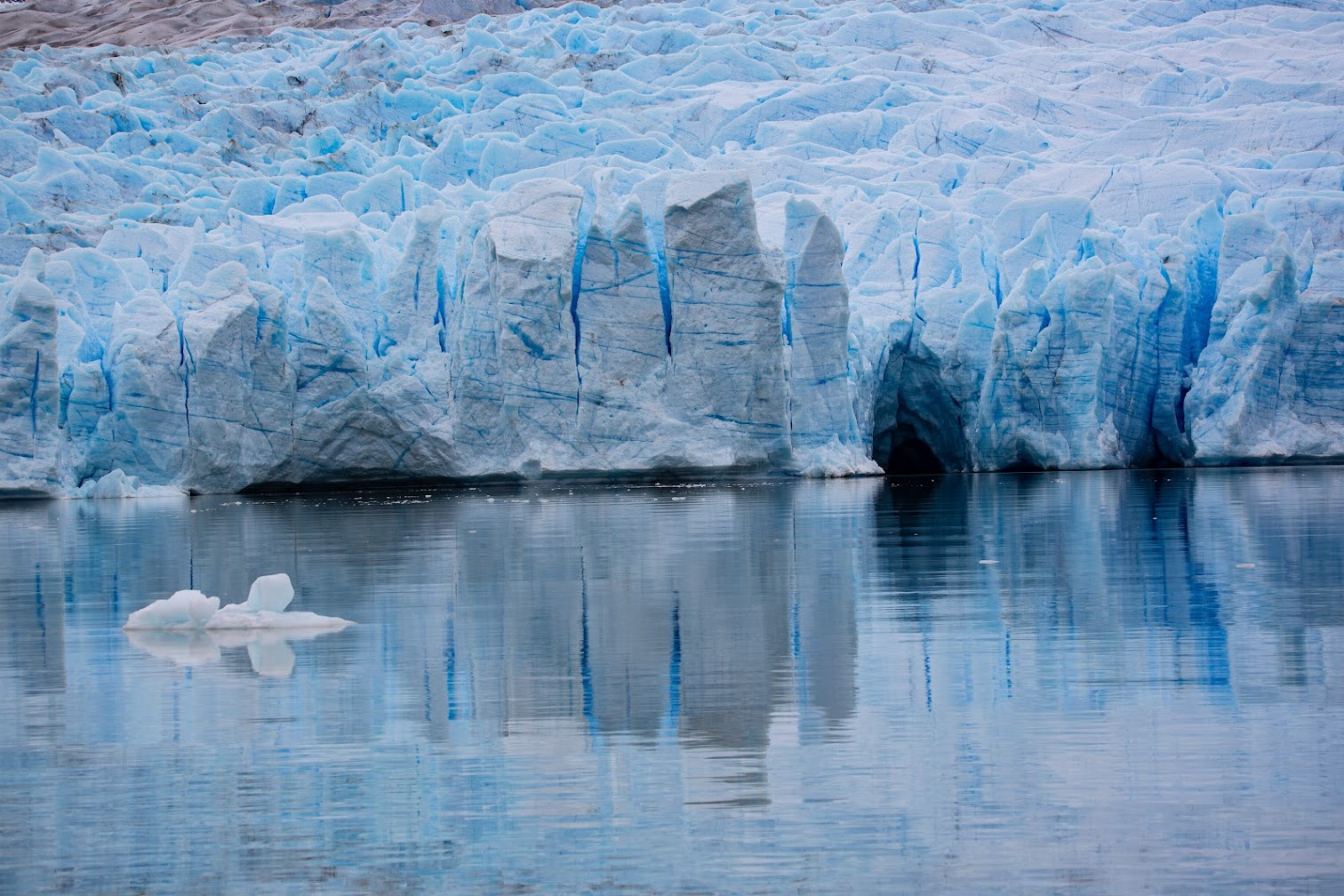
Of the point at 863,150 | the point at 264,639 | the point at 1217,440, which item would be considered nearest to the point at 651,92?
the point at 863,150

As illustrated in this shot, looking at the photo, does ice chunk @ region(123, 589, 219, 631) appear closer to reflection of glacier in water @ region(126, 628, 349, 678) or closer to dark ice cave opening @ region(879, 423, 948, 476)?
reflection of glacier in water @ region(126, 628, 349, 678)

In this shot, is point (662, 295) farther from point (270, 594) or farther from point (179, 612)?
point (179, 612)

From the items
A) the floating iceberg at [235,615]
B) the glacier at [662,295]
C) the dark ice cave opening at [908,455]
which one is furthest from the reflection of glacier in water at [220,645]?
the dark ice cave opening at [908,455]

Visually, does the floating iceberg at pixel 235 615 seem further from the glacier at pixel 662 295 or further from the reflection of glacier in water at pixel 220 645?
the glacier at pixel 662 295

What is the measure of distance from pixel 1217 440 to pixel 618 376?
658 centimetres

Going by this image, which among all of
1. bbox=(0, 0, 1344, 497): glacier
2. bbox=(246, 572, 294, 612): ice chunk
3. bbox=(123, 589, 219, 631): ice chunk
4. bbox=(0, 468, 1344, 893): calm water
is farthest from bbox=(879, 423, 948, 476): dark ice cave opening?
bbox=(123, 589, 219, 631): ice chunk

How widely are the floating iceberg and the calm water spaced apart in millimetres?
169

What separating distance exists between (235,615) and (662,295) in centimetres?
1136

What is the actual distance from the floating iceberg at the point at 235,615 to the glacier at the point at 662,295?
10391mm

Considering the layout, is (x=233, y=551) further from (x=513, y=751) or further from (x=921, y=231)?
(x=921, y=231)

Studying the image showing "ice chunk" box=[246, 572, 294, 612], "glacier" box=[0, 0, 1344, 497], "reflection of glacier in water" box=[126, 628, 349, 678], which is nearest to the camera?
"reflection of glacier in water" box=[126, 628, 349, 678]

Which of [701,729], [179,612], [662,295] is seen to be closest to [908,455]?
[662,295]

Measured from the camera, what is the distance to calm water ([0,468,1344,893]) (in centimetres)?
253

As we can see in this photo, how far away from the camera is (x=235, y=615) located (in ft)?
17.8
